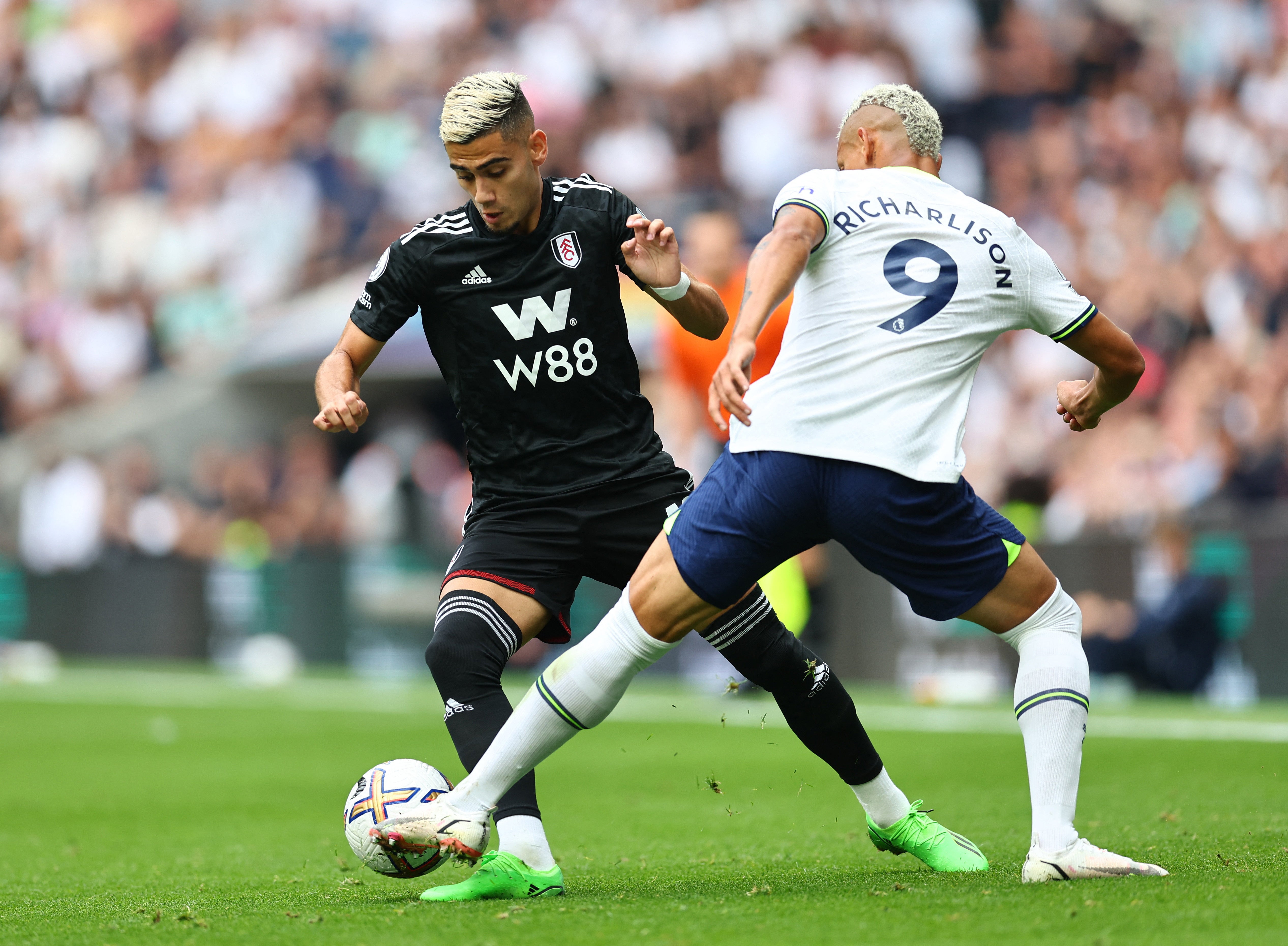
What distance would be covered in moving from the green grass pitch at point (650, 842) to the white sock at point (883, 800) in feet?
0.53

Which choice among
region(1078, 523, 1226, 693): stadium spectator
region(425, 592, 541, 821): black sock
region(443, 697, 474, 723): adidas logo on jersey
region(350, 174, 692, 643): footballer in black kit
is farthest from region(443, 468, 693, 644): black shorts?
region(1078, 523, 1226, 693): stadium spectator

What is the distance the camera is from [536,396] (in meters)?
5.00

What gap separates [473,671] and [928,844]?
1463 mm

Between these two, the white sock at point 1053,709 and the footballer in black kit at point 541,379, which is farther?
the footballer in black kit at point 541,379

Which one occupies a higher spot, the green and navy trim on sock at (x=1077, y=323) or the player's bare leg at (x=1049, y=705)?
the green and navy trim on sock at (x=1077, y=323)

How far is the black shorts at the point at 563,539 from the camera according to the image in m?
4.93

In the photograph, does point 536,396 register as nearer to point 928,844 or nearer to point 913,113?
point 913,113

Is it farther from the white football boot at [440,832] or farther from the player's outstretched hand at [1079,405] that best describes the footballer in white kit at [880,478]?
the player's outstretched hand at [1079,405]

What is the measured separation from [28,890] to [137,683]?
11.1 m

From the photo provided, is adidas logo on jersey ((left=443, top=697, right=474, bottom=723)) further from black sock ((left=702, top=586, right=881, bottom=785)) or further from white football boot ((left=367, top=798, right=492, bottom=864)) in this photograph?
black sock ((left=702, top=586, right=881, bottom=785))

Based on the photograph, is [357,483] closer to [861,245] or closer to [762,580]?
[762,580]

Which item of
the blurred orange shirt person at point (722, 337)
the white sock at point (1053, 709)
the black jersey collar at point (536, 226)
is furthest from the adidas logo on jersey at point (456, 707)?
the blurred orange shirt person at point (722, 337)

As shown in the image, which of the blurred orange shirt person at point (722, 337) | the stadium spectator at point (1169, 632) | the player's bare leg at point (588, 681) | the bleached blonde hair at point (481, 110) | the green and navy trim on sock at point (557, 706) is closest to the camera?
the player's bare leg at point (588, 681)

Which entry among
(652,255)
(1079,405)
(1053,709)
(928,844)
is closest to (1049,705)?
(1053,709)
